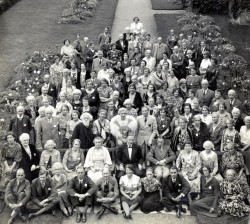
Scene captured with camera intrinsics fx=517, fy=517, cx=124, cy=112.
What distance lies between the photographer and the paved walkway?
83.8 feet

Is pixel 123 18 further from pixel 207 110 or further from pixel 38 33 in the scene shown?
pixel 207 110

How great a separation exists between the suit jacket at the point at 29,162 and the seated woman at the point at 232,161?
4.36 m

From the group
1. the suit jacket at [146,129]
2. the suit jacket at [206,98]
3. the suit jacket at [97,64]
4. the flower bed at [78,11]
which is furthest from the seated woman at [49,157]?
the flower bed at [78,11]

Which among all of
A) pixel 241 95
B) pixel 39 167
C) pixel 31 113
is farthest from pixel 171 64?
pixel 39 167

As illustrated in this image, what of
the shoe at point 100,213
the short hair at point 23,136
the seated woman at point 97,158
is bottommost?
the shoe at point 100,213

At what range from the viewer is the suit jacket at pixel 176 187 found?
11.5 m

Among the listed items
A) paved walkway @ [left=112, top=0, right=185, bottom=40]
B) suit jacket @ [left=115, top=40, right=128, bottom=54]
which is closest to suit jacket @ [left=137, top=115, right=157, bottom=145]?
suit jacket @ [left=115, top=40, right=128, bottom=54]

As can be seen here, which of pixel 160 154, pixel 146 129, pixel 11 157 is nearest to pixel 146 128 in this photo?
pixel 146 129

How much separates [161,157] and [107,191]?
163 cm

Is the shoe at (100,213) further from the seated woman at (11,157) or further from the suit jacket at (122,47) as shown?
the suit jacket at (122,47)

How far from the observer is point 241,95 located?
1767cm

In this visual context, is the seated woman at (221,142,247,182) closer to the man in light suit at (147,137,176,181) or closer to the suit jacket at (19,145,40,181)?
the man in light suit at (147,137,176,181)

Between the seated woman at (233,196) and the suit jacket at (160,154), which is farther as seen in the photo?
the suit jacket at (160,154)

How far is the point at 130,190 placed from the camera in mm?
11492
